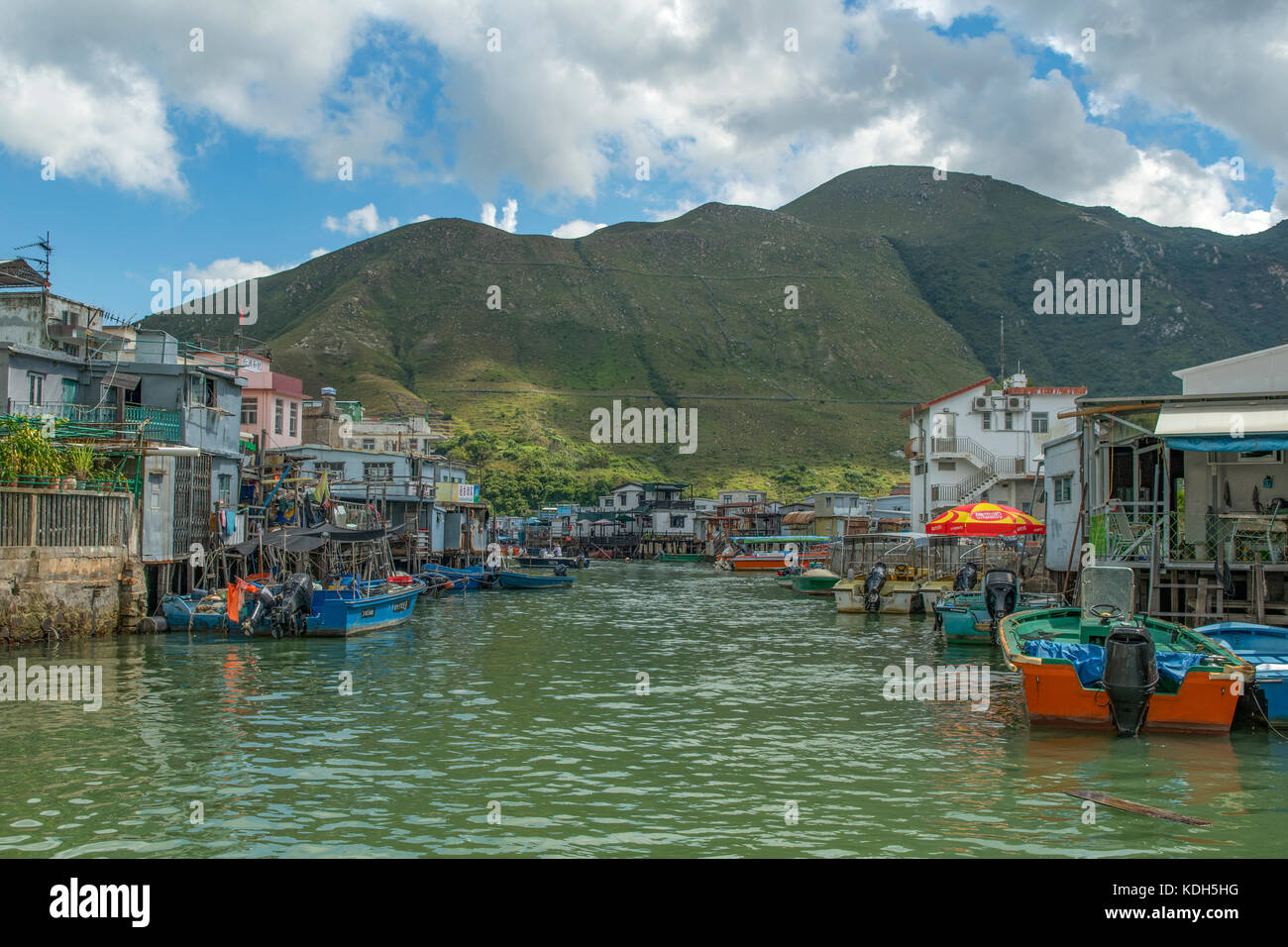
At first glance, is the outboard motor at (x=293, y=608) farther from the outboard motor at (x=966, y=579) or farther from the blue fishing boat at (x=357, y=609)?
the outboard motor at (x=966, y=579)

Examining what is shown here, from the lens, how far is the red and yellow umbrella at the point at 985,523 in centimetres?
3450

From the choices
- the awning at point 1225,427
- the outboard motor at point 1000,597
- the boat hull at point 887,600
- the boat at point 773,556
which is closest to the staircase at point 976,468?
the boat at point 773,556

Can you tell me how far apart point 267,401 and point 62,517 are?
29802 millimetres

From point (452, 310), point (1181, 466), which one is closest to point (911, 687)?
point (1181, 466)

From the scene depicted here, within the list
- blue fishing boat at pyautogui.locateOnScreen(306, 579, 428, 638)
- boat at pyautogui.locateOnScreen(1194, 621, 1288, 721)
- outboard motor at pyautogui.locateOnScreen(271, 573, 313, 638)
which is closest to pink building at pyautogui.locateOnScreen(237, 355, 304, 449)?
blue fishing boat at pyautogui.locateOnScreen(306, 579, 428, 638)

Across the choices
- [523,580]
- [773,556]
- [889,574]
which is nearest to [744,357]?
[773,556]

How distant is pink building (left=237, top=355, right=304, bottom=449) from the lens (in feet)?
189

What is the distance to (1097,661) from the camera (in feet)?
57.9

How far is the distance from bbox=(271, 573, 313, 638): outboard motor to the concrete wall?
4.84m

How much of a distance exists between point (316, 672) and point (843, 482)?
10329 centimetres

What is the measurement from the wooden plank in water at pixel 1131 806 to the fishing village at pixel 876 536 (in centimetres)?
393
